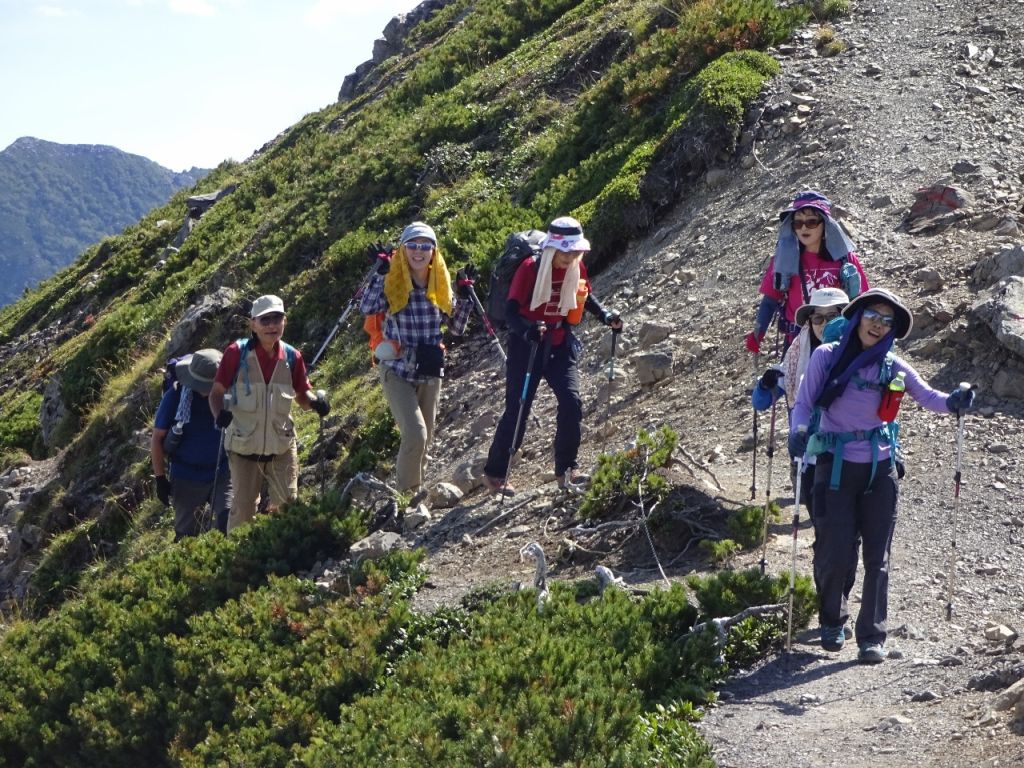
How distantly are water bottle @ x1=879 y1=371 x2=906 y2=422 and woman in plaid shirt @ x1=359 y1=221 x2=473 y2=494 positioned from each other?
13.6ft

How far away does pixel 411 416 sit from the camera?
10016mm

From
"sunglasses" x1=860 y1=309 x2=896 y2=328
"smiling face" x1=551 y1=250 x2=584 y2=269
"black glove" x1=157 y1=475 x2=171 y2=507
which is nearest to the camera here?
"sunglasses" x1=860 y1=309 x2=896 y2=328

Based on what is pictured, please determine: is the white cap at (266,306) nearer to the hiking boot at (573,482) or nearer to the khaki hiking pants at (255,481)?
the khaki hiking pants at (255,481)

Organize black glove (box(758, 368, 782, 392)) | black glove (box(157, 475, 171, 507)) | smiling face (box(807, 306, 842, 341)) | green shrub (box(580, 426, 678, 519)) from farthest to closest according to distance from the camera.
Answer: black glove (box(157, 475, 171, 507)) → green shrub (box(580, 426, 678, 519)) → smiling face (box(807, 306, 842, 341)) → black glove (box(758, 368, 782, 392))

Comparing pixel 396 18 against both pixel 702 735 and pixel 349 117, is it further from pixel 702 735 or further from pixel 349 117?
pixel 702 735

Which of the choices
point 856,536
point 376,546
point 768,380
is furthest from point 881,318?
point 376,546

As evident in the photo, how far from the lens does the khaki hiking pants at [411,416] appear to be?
1002cm

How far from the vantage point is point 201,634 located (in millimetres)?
8531

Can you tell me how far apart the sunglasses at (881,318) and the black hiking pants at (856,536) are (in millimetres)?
739

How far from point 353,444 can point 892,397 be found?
8.52 metres

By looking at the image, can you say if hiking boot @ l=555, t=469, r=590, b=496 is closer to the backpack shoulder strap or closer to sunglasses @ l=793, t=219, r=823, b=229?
the backpack shoulder strap

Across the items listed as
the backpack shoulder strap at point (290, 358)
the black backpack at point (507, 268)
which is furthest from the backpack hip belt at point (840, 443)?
the backpack shoulder strap at point (290, 358)

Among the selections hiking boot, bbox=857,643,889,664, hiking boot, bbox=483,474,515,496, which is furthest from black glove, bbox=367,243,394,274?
hiking boot, bbox=857,643,889,664

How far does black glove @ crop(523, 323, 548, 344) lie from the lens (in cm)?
935
